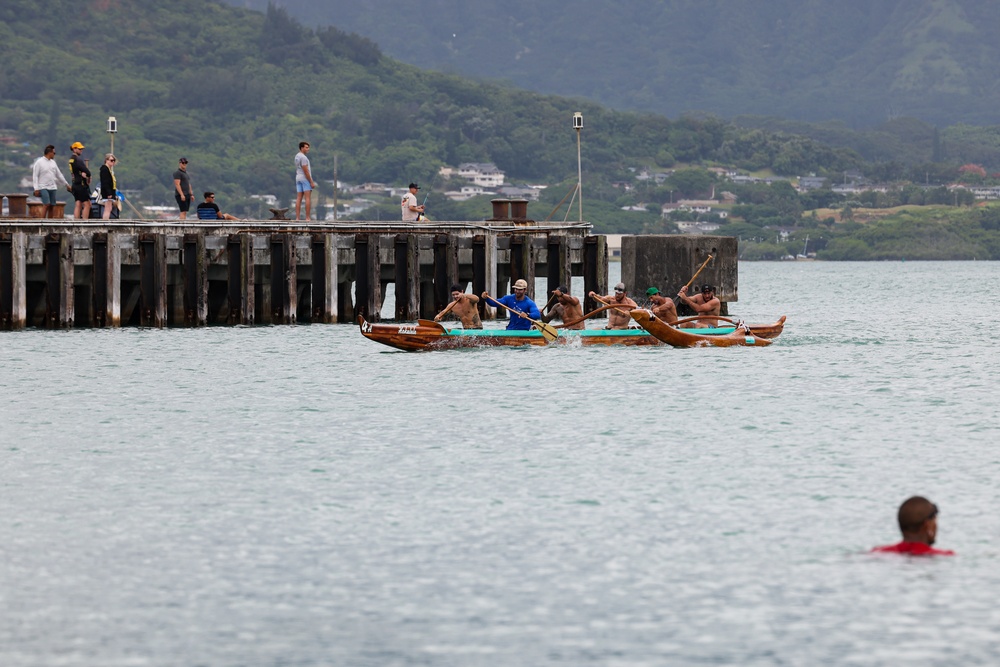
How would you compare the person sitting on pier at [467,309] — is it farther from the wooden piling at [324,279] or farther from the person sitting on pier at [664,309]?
the wooden piling at [324,279]

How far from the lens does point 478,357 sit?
38.1 m

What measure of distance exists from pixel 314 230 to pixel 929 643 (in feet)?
103

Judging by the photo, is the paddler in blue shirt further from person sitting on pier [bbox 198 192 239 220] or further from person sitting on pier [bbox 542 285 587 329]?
person sitting on pier [bbox 198 192 239 220]

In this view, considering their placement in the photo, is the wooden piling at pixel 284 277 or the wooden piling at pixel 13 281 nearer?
the wooden piling at pixel 13 281

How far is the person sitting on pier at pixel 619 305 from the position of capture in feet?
120

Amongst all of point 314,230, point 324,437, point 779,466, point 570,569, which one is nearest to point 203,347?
point 314,230

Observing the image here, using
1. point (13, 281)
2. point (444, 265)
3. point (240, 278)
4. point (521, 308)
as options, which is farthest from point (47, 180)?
point (521, 308)

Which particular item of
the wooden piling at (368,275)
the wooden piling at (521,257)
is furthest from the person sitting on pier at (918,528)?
the wooden piling at (521,257)

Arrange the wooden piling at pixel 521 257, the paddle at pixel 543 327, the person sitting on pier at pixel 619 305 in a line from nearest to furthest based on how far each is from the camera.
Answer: the person sitting on pier at pixel 619 305
the paddle at pixel 543 327
the wooden piling at pixel 521 257

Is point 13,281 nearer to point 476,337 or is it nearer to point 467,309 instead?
point 467,309

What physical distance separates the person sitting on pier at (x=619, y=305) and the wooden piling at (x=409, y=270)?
7.29 m

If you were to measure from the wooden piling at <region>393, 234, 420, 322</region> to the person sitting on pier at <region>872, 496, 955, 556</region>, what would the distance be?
92.8 feet

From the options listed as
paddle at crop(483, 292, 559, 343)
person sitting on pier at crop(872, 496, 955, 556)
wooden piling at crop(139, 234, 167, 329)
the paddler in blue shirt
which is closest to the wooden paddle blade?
paddle at crop(483, 292, 559, 343)

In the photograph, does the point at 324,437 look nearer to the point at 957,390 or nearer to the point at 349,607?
the point at 349,607
